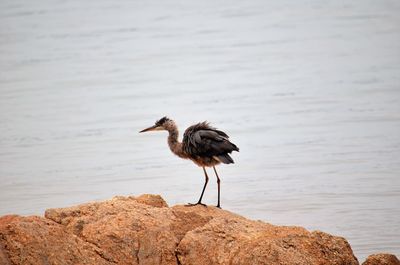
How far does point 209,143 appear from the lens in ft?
35.6

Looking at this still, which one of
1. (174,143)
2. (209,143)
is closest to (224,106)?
(174,143)

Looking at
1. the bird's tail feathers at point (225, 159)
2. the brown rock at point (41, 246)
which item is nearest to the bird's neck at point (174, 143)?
the bird's tail feathers at point (225, 159)

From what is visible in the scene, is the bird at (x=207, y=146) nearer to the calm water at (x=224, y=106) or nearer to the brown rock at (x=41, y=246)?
the brown rock at (x=41, y=246)

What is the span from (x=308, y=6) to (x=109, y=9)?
714cm

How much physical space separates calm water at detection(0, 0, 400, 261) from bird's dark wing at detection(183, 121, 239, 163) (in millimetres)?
2489

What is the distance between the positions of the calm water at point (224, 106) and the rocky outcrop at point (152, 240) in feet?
11.7

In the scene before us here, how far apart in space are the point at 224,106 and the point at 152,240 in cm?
1260

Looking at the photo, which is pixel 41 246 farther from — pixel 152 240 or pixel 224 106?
pixel 224 106

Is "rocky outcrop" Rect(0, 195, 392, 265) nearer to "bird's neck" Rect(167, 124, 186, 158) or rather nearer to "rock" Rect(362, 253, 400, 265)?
"rock" Rect(362, 253, 400, 265)

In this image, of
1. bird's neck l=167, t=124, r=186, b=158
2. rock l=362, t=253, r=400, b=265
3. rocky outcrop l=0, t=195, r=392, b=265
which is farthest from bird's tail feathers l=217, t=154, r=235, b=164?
rock l=362, t=253, r=400, b=265

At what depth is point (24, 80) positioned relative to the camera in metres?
24.2

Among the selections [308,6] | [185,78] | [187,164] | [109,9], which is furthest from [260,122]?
[109,9]

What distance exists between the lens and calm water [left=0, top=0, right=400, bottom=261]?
15.1 metres

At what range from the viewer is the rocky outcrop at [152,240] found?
8.66 meters
